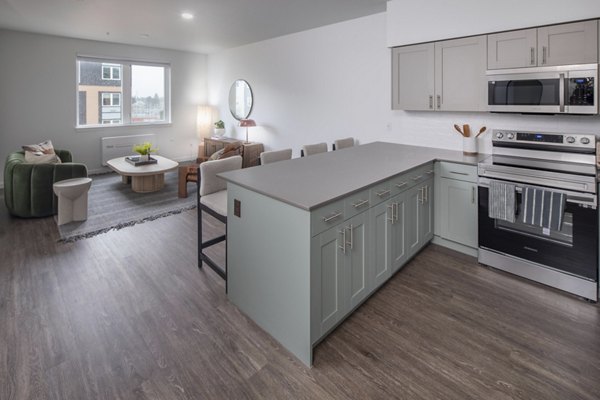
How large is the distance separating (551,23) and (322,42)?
10.1ft

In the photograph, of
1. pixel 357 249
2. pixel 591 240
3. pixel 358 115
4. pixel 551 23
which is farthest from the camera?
pixel 358 115

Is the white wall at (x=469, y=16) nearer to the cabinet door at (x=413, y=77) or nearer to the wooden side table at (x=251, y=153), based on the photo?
the cabinet door at (x=413, y=77)

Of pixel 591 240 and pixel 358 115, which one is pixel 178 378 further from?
pixel 358 115

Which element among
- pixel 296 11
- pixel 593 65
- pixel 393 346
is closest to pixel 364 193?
pixel 393 346

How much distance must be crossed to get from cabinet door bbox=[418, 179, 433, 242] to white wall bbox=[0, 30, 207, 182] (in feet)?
21.2

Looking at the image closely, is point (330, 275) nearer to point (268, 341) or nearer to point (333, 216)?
point (333, 216)

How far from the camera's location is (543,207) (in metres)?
2.52

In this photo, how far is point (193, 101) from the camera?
8.05 metres

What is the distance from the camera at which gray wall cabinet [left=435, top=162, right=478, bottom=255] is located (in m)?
3.09

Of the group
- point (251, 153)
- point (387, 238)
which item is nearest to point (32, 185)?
point (251, 153)

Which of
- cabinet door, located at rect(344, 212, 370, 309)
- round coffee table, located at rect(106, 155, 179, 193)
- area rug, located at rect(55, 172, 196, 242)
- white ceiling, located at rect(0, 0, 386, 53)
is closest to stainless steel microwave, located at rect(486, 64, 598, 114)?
white ceiling, located at rect(0, 0, 386, 53)

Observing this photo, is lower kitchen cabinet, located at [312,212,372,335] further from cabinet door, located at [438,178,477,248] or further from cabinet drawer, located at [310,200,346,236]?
cabinet door, located at [438,178,477,248]

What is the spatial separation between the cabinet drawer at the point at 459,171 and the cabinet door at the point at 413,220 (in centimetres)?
40

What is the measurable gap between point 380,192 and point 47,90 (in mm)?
6656
